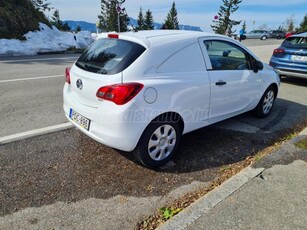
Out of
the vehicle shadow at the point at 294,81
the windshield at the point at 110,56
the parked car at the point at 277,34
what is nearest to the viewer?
the windshield at the point at 110,56

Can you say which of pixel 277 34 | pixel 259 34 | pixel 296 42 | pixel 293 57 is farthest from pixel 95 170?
pixel 277 34

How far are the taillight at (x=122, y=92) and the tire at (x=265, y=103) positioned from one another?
300 cm

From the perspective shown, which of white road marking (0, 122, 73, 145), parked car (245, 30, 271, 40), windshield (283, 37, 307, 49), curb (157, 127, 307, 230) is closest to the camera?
curb (157, 127, 307, 230)

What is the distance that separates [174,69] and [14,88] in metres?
5.12

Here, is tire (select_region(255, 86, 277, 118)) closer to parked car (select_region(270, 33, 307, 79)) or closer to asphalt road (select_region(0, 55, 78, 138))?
parked car (select_region(270, 33, 307, 79))

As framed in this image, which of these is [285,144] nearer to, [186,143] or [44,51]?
[186,143]

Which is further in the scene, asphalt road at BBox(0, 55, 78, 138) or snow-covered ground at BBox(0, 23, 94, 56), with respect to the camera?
snow-covered ground at BBox(0, 23, 94, 56)

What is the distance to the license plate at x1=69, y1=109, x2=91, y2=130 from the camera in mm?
3377

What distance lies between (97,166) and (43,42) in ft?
52.9

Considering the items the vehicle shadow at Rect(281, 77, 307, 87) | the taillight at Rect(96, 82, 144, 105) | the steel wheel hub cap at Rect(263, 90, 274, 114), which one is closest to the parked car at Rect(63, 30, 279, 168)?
the taillight at Rect(96, 82, 144, 105)

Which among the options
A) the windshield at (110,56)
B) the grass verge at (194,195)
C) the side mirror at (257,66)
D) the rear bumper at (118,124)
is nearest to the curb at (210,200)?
the grass verge at (194,195)

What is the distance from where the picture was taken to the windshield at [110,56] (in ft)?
10.5

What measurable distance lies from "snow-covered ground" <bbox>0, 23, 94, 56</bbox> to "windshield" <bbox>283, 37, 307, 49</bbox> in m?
12.8

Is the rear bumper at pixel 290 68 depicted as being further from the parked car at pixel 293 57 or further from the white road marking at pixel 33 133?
the white road marking at pixel 33 133
